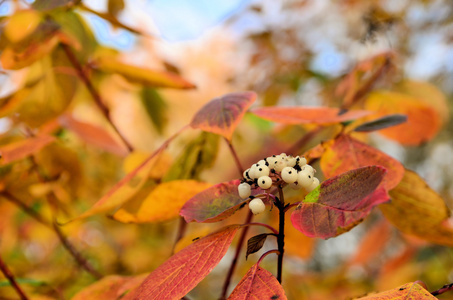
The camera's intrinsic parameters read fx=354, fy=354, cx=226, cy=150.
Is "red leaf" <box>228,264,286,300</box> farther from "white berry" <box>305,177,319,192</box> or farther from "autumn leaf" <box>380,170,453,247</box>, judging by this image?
"autumn leaf" <box>380,170,453,247</box>

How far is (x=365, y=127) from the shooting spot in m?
0.44

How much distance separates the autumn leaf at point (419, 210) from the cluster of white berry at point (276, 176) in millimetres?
166

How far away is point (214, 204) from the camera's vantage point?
0.33m

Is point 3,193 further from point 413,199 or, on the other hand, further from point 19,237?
point 19,237

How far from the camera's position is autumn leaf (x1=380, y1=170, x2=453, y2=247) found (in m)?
0.42

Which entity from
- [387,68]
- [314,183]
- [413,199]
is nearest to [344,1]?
[387,68]

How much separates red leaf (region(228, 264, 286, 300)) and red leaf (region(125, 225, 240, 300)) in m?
0.03

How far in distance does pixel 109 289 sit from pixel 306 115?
319 mm

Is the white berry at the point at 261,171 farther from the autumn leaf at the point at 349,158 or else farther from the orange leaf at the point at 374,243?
→ the orange leaf at the point at 374,243

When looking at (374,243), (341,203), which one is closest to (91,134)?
(341,203)

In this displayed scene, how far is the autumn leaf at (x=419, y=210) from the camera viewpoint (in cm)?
42

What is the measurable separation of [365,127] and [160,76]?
1.09 ft

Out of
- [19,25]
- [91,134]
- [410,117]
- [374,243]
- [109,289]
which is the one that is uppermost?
[19,25]

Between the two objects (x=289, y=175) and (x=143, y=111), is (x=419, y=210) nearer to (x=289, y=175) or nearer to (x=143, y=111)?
(x=289, y=175)
